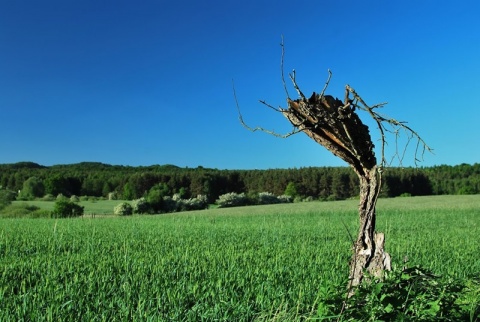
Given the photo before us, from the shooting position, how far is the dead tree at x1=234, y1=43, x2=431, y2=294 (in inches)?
140

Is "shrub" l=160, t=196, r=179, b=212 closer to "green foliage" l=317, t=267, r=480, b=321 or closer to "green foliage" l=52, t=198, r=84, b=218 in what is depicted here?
"green foliage" l=52, t=198, r=84, b=218

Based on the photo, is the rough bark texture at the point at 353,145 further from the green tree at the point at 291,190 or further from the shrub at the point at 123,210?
the green tree at the point at 291,190

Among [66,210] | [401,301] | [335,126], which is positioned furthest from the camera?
[66,210]

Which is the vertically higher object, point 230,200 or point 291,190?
point 291,190

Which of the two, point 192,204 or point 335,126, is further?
point 192,204

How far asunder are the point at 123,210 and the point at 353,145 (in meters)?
38.8

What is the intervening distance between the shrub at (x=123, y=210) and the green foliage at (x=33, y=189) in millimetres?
31181

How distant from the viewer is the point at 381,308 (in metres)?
3.20

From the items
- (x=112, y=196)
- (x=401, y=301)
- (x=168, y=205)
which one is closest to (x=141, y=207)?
(x=168, y=205)

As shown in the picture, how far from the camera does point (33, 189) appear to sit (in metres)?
68.7

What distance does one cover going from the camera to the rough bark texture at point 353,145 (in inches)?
140

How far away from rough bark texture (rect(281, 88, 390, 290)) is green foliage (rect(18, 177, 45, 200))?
228 feet

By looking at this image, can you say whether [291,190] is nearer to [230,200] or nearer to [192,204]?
[230,200]

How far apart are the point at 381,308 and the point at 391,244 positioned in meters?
8.43
